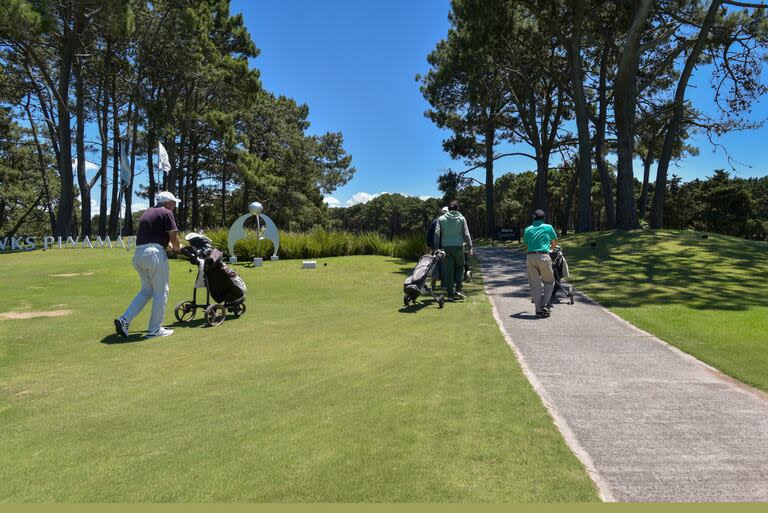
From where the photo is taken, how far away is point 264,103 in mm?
37719

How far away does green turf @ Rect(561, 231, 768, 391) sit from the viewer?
17.4 ft

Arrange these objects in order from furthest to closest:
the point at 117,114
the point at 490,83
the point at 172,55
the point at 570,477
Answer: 1. the point at 117,114
2. the point at 172,55
3. the point at 490,83
4. the point at 570,477

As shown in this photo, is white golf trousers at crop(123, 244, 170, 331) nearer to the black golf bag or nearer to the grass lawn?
the grass lawn

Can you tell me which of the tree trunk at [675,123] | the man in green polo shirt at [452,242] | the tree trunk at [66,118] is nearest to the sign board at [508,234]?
the tree trunk at [675,123]

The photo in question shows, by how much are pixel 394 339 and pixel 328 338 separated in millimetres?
907

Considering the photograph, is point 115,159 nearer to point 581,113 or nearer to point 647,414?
point 581,113

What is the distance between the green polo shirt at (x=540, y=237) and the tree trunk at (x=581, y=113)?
15811 millimetres

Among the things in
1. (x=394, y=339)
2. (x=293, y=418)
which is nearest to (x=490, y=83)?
(x=394, y=339)

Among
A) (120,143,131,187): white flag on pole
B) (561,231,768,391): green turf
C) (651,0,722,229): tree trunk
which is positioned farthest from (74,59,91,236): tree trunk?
(651,0,722,229): tree trunk

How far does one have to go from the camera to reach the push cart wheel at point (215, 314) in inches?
270

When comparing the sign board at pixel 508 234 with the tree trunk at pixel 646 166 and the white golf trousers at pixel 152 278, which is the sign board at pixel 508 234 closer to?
the tree trunk at pixel 646 166

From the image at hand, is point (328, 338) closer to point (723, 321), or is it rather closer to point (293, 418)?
point (293, 418)

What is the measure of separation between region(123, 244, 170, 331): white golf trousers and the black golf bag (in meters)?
0.64

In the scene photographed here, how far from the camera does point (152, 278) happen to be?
601 cm
